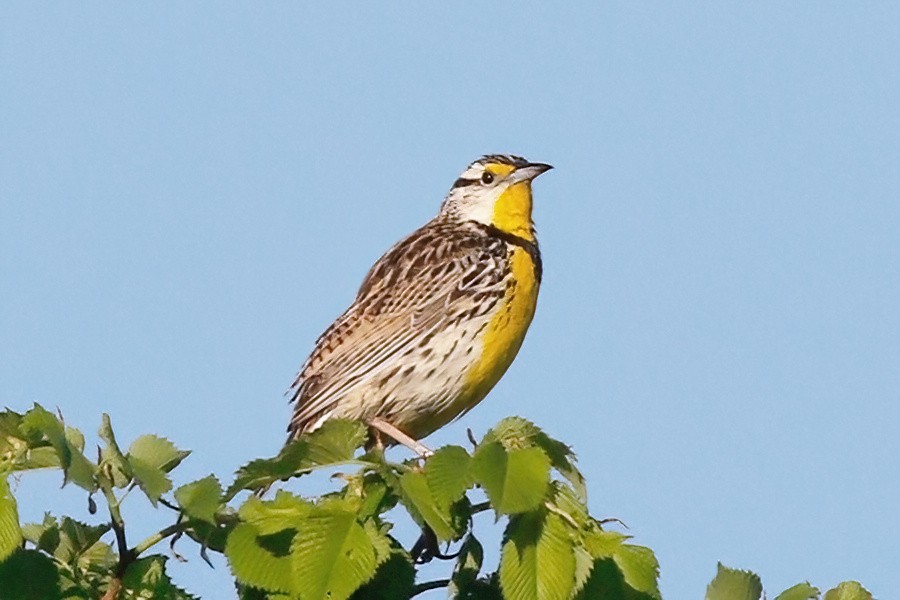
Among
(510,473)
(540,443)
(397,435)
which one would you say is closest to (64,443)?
(510,473)

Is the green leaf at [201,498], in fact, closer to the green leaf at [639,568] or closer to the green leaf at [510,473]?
the green leaf at [510,473]

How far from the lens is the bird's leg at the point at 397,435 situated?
5.46m

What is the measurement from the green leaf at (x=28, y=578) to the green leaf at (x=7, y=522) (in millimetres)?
127

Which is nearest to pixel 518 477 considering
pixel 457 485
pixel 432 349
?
pixel 457 485

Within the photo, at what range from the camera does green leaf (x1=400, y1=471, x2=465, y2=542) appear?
9.70 feet

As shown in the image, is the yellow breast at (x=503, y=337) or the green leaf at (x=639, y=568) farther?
the yellow breast at (x=503, y=337)

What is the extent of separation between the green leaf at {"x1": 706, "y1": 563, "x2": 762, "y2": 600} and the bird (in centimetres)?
260

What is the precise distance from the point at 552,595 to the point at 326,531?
42cm

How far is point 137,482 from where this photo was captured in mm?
2732

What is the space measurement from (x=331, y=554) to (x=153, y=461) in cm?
36

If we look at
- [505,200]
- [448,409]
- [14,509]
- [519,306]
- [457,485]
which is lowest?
[14,509]

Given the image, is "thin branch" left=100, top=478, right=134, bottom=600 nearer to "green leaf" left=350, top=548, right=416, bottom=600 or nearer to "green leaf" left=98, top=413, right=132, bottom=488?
"green leaf" left=98, top=413, right=132, bottom=488

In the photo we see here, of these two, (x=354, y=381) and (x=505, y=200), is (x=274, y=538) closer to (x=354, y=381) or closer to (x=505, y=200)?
(x=354, y=381)

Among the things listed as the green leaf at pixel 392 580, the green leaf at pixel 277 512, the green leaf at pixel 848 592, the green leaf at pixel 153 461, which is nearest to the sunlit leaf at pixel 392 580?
the green leaf at pixel 392 580
